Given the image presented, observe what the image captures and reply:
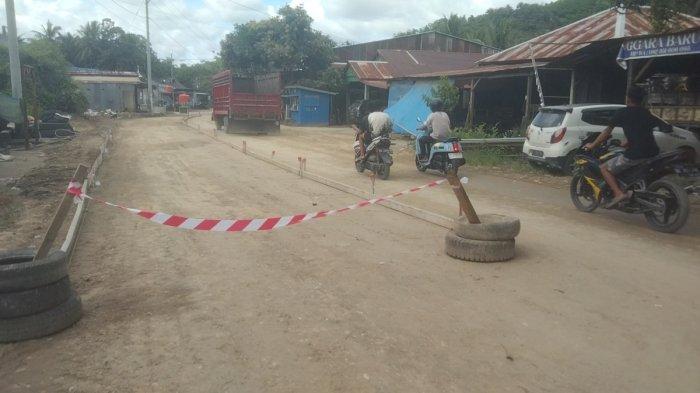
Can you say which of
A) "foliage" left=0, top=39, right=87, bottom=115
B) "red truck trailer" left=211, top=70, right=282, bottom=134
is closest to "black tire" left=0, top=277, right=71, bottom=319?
"red truck trailer" left=211, top=70, right=282, bottom=134

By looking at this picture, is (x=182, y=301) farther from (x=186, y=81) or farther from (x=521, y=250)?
(x=186, y=81)

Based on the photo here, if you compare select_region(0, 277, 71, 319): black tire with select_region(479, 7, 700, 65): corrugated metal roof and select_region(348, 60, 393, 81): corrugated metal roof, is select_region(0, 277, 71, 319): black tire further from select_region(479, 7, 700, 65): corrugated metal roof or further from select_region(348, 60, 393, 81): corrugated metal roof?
select_region(348, 60, 393, 81): corrugated metal roof

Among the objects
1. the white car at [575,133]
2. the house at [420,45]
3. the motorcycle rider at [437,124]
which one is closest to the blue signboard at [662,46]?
the white car at [575,133]

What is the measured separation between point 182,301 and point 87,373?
1253 mm

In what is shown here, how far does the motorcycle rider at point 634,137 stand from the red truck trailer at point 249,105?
2041 centimetres

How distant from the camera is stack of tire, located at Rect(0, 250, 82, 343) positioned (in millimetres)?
3854

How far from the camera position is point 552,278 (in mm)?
5215

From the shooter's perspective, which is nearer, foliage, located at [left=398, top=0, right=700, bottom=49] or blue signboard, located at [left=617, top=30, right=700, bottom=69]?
blue signboard, located at [left=617, top=30, right=700, bottom=69]

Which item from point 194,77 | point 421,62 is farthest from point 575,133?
point 194,77

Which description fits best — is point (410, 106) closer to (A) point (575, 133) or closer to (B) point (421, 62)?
(A) point (575, 133)

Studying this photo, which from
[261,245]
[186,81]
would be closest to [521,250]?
[261,245]

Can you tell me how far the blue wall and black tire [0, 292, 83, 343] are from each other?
109ft

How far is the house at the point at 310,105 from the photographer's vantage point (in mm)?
36594

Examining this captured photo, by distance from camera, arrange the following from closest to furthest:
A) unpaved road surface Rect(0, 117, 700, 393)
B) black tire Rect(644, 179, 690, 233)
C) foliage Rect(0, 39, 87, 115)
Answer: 1. unpaved road surface Rect(0, 117, 700, 393)
2. black tire Rect(644, 179, 690, 233)
3. foliage Rect(0, 39, 87, 115)
